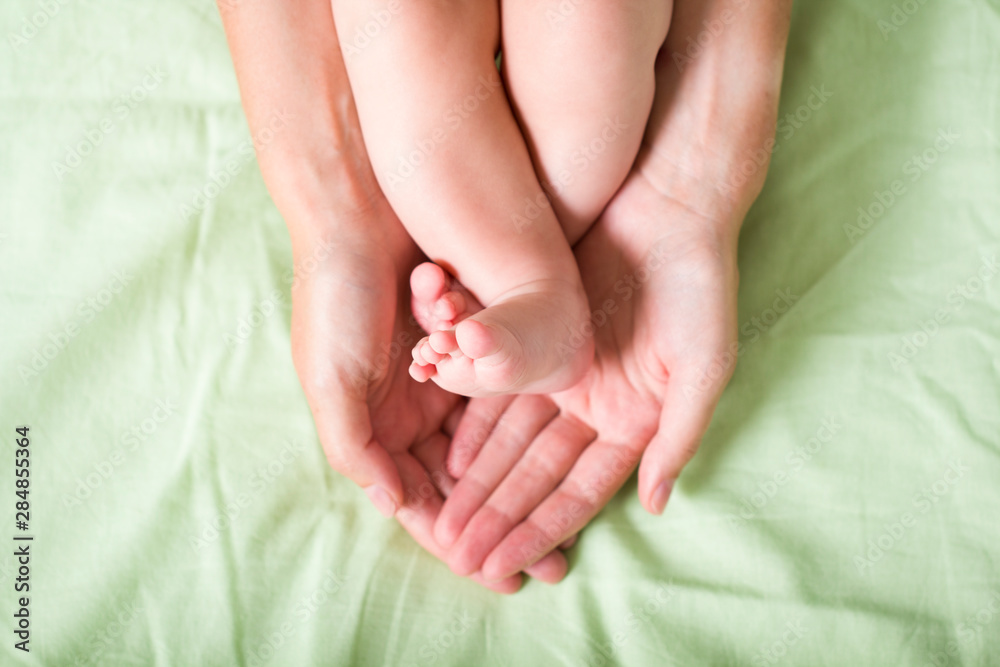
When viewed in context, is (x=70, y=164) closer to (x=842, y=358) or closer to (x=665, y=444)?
A: (x=665, y=444)

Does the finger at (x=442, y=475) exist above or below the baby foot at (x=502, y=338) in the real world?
below

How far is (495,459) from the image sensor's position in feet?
3.28

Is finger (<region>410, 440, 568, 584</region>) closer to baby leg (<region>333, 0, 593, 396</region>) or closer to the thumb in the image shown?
the thumb

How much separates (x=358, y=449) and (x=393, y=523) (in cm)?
15

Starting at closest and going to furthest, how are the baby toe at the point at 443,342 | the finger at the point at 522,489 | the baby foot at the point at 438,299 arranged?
the baby toe at the point at 443,342, the baby foot at the point at 438,299, the finger at the point at 522,489

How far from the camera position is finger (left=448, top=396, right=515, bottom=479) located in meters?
1.03

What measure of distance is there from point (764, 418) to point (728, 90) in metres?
0.46

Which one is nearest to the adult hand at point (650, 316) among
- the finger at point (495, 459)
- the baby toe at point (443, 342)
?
the finger at point (495, 459)

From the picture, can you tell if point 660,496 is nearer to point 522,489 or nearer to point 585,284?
point 522,489

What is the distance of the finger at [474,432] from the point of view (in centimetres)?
103

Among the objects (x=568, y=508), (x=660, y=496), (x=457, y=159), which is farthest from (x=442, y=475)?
(x=457, y=159)

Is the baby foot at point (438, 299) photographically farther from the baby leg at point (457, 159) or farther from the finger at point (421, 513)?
the finger at point (421, 513)

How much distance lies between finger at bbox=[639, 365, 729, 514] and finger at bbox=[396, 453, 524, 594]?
17 centimetres

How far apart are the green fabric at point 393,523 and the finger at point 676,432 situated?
8cm
